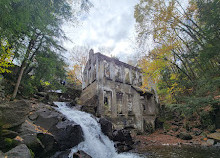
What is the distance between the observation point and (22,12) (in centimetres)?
407

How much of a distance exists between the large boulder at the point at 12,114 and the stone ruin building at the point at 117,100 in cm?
731

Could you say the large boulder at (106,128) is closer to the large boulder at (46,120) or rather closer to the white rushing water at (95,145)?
the white rushing water at (95,145)

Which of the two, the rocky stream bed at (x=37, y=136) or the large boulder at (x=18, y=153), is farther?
the rocky stream bed at (x=37, y=136)

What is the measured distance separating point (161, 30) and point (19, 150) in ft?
37.9

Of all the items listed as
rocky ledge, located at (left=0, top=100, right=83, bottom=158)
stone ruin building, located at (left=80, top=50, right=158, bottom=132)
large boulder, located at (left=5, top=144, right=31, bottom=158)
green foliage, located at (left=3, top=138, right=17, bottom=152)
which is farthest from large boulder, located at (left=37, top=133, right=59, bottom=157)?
stone ruin building, located at (left=80, top=50, right=158, bottom=132)

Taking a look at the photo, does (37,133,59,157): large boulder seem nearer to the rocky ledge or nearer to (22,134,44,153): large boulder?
the rocky ledge

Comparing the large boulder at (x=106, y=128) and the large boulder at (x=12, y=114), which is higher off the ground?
the large boulder at (x=12, y=114)

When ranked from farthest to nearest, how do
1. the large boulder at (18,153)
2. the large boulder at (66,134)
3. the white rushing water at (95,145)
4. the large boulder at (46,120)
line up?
the white rushing water at (95,145) → the large boulder at (46,120) → the large boulder at (66,134) → the large boulder at (18,153)

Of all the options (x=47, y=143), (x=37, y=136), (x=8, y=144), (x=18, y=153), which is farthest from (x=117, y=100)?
(x=18, y=153)

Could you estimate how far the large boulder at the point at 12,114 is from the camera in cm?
378

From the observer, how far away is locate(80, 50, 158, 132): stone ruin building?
1257cm

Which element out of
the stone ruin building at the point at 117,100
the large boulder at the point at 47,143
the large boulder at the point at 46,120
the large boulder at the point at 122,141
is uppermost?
the stone ruin building at the point at 117,100

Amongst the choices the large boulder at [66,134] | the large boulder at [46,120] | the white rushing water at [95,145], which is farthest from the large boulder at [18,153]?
the large boulder at [46,120]

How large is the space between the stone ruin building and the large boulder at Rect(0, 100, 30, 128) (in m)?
7.31
